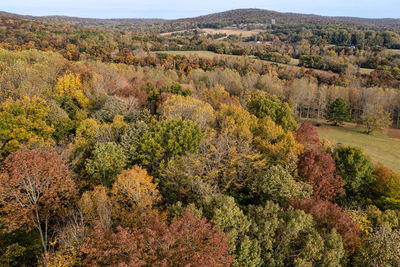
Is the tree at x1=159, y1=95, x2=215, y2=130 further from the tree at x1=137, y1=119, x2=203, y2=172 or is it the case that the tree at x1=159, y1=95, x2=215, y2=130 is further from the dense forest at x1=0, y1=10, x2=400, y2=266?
the tree at x1=137, y1=119, x2=203, y2=172

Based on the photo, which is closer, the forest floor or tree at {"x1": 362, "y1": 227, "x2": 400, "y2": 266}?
tree at {"x1": 362, "y1": 227, "x2": 400, "y2": 266}

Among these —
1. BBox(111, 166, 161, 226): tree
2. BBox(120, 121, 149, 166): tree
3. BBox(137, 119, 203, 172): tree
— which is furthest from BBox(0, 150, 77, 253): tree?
BBox(137, 119, 203, 172): tree

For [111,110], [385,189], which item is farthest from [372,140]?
[111,110]

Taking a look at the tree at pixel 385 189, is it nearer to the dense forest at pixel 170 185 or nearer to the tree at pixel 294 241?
the dense forest at pixel 170 185

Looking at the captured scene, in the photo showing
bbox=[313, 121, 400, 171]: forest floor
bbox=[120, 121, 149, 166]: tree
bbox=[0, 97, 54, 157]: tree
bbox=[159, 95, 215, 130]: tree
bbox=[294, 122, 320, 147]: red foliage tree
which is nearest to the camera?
bbox=[0, 97, 54, 157]: tree

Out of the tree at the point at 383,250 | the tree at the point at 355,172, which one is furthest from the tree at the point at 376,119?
the tree at the point at 383,250

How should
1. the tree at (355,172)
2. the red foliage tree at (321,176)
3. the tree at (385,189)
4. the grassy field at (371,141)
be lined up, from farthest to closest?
the grassy field at (371,141), the tree at (355,172), the red foliage tree at (321,176), the tree at (385,189)

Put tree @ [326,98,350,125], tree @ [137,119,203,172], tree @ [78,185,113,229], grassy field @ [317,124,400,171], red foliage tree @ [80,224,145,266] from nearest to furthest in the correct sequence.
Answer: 1. red foliage tree @ [80,224,145,266]
2. tree @ [78,185,113,229]
3. tree @ [137,119,203,172]
4. grassy field @ [317,124,400,171]
5. tree @ [326,98,350,125]
